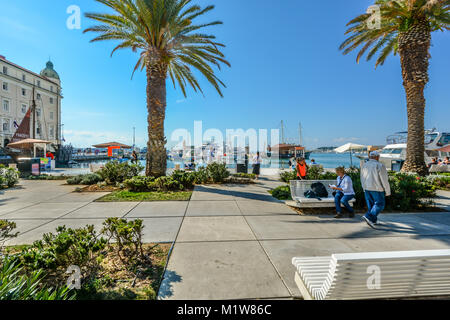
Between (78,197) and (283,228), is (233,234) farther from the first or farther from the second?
(78,197)

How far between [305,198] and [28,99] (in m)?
66.4

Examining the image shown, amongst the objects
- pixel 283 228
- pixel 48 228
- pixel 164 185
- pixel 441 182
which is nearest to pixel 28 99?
pixel 164 185

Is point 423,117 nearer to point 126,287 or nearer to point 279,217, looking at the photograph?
point 279,217

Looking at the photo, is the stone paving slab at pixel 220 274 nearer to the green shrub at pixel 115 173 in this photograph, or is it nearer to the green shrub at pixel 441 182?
the green shrub at pixel 115 173

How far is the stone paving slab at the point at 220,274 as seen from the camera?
8.30 feet

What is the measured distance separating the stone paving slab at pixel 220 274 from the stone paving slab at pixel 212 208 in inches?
78.9

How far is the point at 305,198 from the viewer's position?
6113mm

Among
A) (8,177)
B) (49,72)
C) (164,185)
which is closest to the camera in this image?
(164,185)

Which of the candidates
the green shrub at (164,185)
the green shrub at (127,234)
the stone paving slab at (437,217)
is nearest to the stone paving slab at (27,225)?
the green shrub at (127,234)

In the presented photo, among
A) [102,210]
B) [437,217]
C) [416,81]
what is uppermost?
[416,81]

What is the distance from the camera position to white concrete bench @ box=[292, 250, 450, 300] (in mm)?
1700

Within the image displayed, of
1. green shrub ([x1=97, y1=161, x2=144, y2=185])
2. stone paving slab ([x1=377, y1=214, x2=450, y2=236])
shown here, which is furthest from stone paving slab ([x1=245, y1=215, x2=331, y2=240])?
green shrub ([x1=97, y1=161, x2=144, y2=185])

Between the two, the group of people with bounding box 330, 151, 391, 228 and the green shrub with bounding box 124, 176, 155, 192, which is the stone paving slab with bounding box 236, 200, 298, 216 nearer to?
the group of people with bounding box 330, 151, 391, 228

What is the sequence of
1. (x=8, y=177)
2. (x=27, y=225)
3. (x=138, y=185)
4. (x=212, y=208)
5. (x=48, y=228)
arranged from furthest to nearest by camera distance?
(x=8, y=177) → (x=138, y=185) → (x=212, y=208) → (x=27, y=225) → (x=48, y=228)
